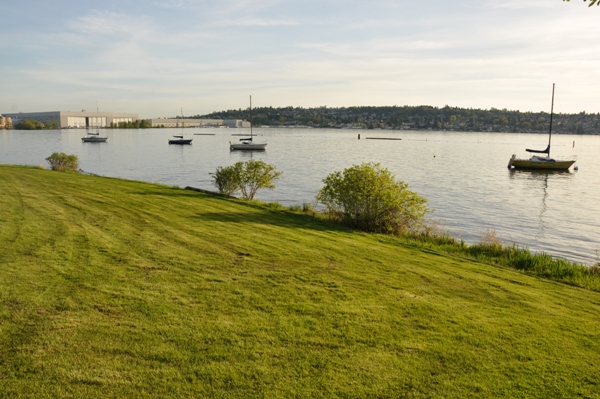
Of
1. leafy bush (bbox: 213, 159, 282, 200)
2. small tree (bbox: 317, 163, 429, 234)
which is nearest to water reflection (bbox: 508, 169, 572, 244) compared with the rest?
small tree (bbox: 317, 163, 429, 234)

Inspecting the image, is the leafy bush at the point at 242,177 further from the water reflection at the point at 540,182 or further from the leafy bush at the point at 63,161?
the leafy bush at the point at 63,161

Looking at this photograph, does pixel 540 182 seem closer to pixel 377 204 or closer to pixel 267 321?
pixel 377 204

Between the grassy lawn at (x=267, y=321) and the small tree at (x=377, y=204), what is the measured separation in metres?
4.21

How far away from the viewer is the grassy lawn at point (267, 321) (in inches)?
194

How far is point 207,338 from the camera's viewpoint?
5738 mm

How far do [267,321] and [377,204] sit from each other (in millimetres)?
9925

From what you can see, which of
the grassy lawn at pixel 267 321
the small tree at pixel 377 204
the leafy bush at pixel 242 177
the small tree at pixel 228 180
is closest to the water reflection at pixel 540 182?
the small tree at pixel 377 204

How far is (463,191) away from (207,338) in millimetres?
41085

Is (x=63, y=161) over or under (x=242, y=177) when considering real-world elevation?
under

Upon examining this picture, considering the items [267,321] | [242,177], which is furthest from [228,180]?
[267,321]

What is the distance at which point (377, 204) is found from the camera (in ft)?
51.2

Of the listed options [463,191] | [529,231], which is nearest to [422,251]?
[529,231]

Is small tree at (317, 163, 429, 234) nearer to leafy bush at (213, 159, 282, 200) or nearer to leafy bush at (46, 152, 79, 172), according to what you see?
leafy bush at (213, 159, 282, 200)

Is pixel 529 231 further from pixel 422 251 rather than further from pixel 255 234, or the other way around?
pixel 255 234
